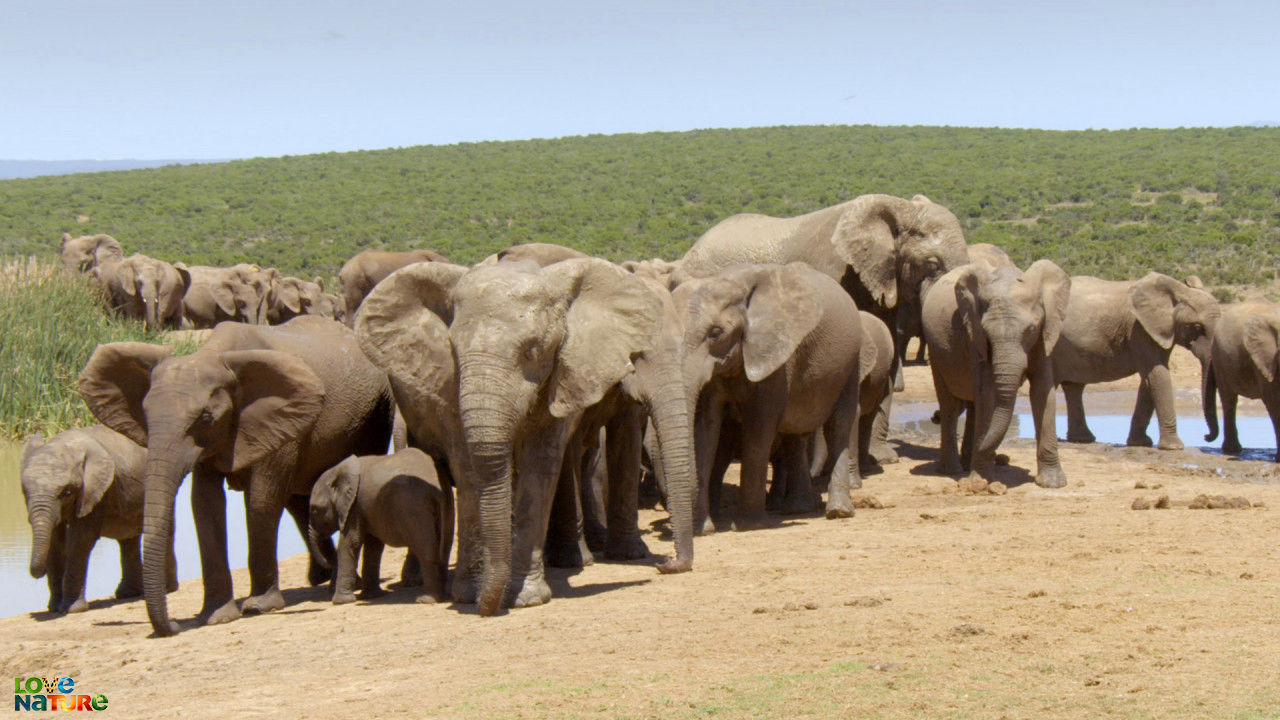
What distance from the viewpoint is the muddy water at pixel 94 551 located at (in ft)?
33.9

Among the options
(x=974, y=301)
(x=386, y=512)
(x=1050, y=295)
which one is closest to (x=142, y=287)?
(x=974, y=301)

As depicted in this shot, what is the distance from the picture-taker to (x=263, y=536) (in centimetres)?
854

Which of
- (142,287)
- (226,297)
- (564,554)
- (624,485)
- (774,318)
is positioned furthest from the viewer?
(226,297)

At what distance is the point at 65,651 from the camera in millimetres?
7645

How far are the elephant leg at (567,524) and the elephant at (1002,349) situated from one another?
14.7 feet

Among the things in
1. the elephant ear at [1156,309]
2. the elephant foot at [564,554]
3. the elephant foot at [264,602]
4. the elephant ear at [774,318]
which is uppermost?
the elephant ear at [774,318]

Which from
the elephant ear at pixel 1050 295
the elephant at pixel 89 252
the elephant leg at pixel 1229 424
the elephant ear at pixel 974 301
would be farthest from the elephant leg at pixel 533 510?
the elephant at pixel 89 252

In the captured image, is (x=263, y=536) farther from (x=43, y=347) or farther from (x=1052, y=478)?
(x=43, y=347)

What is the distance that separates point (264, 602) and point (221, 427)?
1.15m

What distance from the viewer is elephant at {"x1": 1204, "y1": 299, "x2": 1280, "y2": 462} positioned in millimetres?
14805

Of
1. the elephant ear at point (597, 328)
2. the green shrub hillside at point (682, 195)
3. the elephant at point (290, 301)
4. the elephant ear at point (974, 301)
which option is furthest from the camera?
the green shrub hillside at point (682, 195)

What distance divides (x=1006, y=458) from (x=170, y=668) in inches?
363

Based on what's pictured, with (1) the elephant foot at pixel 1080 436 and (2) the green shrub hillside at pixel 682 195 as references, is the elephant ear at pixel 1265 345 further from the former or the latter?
(2) the green shrub hillside at pixel 682 195

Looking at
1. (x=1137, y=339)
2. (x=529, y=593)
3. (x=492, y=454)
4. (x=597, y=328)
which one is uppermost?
(x=597, y=328)
